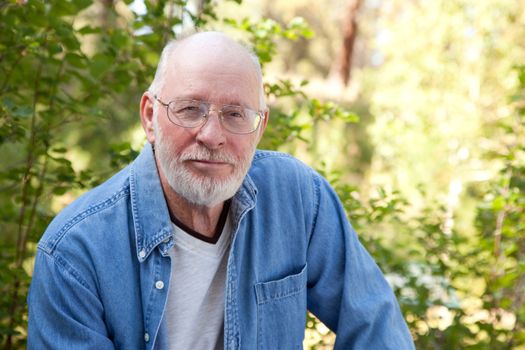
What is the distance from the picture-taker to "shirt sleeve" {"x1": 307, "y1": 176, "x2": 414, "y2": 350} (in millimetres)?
1896

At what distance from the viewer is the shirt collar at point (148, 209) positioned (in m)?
1.67

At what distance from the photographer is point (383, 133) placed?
571 inches

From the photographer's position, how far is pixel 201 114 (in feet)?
5.58

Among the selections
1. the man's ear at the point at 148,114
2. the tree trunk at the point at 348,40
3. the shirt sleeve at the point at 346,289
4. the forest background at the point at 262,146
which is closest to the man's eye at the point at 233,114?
the man's ear at the point at 148,114

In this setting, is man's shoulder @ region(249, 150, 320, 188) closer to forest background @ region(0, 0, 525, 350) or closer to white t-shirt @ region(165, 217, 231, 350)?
white t-shirt @ region(165, 217, 231, 350)

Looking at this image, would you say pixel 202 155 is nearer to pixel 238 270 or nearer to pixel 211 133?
pixel 211 133

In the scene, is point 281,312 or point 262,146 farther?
point 262,146

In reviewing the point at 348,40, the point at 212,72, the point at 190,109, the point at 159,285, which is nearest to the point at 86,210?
the point at 159,285

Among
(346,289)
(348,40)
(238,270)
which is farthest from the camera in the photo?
(348,40)

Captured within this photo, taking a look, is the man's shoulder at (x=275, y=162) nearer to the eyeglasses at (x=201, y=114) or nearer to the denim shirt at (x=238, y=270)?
the denim shirt at (x=238, y=270)

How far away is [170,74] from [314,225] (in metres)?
0.62

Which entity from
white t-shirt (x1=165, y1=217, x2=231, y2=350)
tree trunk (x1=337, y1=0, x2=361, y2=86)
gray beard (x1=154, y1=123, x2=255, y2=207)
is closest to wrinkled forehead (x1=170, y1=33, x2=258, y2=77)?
gray beard (x1=154, y1=123, x2=255, y2=207)

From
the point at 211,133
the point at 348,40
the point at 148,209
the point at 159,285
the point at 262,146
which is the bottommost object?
the point at 159,285

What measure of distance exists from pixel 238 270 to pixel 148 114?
51 centimetres
